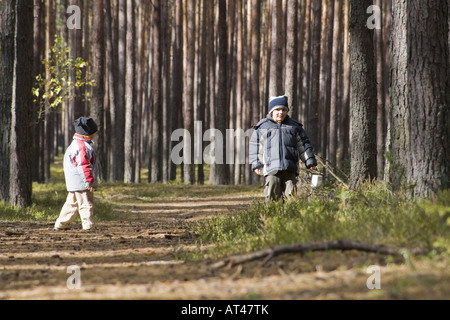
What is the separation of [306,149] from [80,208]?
11.7 feet

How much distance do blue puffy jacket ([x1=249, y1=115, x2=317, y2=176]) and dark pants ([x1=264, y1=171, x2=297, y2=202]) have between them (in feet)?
0.35

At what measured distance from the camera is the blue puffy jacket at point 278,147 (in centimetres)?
910

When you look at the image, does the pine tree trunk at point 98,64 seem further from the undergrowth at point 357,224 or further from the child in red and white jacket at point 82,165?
the undergrowth at point 357,224

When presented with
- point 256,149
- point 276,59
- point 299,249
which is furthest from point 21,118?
point 276,59

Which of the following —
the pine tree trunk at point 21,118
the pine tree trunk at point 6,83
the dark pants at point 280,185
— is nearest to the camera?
the dark pants at point 280,185

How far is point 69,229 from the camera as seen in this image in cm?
1045

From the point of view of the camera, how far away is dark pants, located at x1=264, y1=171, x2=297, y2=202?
9234 mm

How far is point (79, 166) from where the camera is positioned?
9.84 metres

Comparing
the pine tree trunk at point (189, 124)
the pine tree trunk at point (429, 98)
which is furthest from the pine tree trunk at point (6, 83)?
the pine tree trunk at point (189, 124)

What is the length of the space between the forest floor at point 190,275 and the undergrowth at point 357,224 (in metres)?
0.32

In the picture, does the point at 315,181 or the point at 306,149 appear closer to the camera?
the point at 306,149

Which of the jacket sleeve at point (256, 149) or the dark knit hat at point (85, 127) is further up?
the dark knit hat at point (85, 127)

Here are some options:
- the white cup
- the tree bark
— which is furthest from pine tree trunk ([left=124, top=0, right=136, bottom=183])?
the white cup

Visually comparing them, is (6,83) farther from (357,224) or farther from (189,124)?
(189,124)
